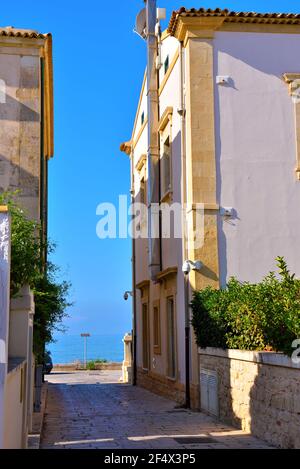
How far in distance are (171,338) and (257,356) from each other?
775 centimetres

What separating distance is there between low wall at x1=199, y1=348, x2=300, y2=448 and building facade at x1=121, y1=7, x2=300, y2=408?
7.74 feet

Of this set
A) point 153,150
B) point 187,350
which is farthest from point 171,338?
point 153,150

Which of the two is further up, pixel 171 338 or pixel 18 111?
pixel 18 111

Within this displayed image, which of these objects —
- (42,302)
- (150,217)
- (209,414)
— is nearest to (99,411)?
(209,414)

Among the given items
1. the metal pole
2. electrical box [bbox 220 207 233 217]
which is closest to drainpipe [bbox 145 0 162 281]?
the metal pole

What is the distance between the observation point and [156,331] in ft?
64.6

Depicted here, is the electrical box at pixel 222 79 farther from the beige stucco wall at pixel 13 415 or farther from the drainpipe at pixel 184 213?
the beige stucco wall at pixel 13 415

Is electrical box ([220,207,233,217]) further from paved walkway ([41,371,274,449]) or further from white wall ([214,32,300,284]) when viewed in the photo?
paved walkway ([41,371,274,449])

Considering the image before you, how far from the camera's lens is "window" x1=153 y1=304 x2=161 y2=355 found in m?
19.1

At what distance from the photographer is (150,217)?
1897 cm

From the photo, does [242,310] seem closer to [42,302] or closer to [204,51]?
[42,302]

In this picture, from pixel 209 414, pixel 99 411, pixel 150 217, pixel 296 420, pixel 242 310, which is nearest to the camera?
pixel 296 420

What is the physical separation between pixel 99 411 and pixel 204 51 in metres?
8.72

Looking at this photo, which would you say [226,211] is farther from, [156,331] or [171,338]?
[156,331]
